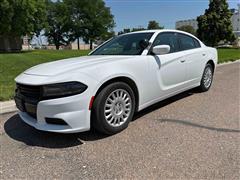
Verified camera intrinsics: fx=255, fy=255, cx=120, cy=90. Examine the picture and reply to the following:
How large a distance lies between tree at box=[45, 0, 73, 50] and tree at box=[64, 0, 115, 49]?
1630 millimetres

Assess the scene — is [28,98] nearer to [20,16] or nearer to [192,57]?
[192,57]

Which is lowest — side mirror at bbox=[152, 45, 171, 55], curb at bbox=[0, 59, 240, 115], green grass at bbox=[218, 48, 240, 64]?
curb at bbox=[0, 59, 240, 115]

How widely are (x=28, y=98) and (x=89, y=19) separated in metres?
59.5

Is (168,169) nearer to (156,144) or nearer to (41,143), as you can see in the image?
(156,144)

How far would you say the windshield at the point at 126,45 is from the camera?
433cm

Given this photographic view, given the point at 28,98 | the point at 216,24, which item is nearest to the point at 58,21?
the point at 216,24

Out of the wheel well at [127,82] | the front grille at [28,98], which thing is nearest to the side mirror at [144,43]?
the wheel well at [127,82]

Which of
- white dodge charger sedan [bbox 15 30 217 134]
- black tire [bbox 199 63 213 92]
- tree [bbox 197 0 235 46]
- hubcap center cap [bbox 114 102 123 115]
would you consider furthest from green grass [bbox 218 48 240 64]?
tree [bbox 197 0 235 46]

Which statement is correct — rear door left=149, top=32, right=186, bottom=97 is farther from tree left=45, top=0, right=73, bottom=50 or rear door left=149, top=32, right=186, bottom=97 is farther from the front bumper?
tree left=45, top=0, right=73, bottom=50

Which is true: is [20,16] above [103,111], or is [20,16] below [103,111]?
above

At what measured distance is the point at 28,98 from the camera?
3.34 metres

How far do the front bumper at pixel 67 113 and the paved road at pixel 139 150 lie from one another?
0.29m

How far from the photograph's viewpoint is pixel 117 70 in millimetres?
3547

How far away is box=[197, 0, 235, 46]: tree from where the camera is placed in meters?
35.3
